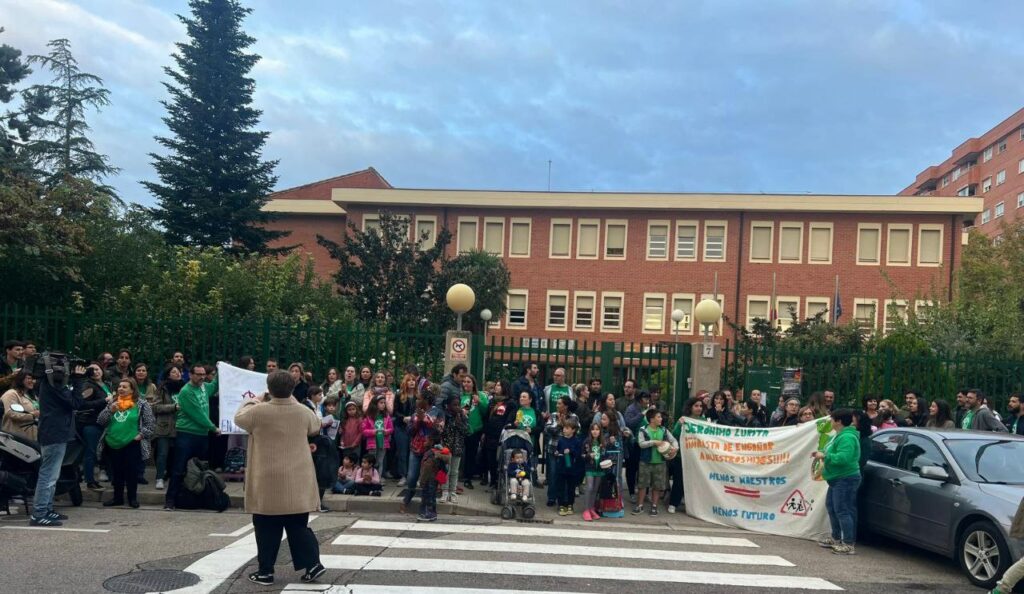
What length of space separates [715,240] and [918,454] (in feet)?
110

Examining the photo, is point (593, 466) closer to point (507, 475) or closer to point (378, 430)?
point (507, 475)

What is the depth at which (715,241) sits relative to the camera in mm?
42375

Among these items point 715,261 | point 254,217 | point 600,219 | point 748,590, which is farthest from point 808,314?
point 748,590

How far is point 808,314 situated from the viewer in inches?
1634

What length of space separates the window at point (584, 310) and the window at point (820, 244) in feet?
35.2

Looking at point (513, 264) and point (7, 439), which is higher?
point (513, 264)

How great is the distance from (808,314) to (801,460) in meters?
32.2

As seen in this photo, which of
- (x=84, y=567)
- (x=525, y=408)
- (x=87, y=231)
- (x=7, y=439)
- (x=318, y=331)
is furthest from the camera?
(x=87, y=231)

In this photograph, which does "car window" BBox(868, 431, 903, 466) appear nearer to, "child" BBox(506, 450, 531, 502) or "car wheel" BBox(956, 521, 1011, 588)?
"car wheel" BBox(956, 521, 1011, 588)

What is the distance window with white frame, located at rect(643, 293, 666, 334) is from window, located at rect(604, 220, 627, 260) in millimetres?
2475

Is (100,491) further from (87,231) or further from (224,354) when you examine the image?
(87,231)

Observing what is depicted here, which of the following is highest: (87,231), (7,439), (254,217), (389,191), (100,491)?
(389,191)

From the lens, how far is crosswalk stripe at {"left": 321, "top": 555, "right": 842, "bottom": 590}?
7707 millimetres

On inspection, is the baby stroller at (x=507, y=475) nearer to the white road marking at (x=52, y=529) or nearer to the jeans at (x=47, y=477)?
the white road marking at (x=52, y=529)
